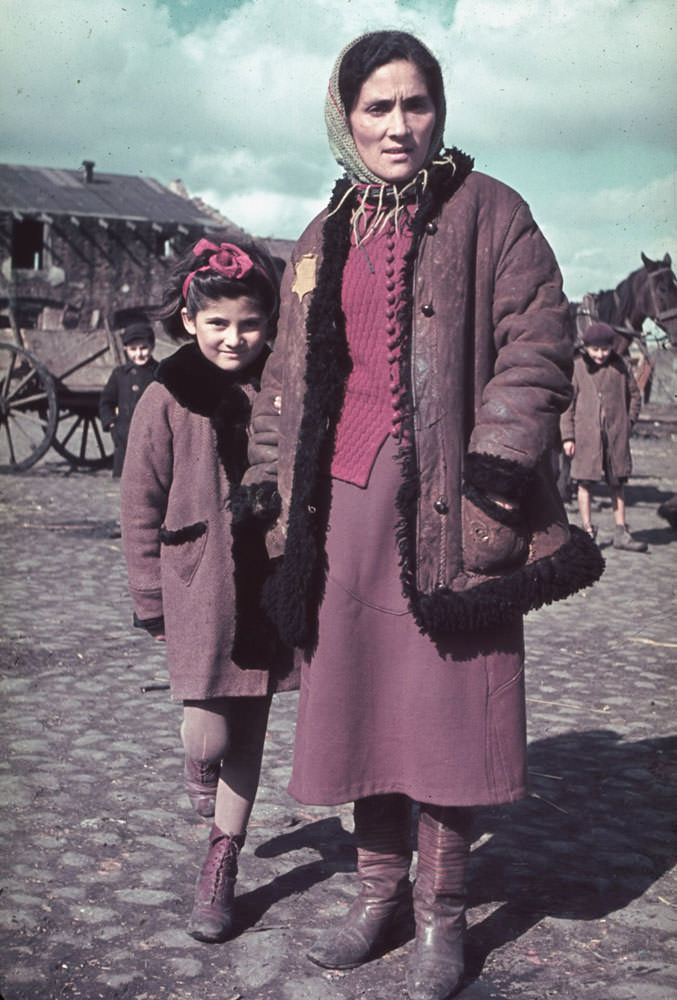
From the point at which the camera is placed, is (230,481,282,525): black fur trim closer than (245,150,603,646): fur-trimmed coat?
No

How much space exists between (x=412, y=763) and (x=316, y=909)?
2.22 ft

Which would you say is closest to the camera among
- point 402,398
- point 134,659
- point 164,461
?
point 402,398

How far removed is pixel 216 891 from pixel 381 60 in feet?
6.58

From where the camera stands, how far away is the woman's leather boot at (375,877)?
105 inches

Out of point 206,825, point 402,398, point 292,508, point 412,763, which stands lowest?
point 206,825

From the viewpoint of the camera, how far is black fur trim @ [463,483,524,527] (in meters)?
2.37

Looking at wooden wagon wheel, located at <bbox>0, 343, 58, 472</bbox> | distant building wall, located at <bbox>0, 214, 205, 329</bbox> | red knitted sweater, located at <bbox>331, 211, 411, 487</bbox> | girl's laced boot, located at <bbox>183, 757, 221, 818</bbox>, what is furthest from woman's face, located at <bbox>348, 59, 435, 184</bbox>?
distant building wall, located at <bbox>0, 214, 205, 329</bbox>

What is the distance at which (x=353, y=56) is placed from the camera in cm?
251

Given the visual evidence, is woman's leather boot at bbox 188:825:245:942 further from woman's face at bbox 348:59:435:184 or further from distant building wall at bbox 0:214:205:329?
distant building wall at bbox 0:214:205:329

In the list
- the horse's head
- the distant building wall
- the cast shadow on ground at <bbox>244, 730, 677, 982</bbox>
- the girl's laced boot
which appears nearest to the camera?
the cast shadow on ground at <bbox>244, 730, 677, 982</bbox>

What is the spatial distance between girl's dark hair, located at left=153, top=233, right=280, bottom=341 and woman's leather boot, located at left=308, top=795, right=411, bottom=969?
1238mm

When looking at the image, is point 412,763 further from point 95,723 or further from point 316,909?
point 95,723

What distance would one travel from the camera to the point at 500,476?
7.64 ft

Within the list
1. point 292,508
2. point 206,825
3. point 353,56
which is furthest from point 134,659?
point 353,56
